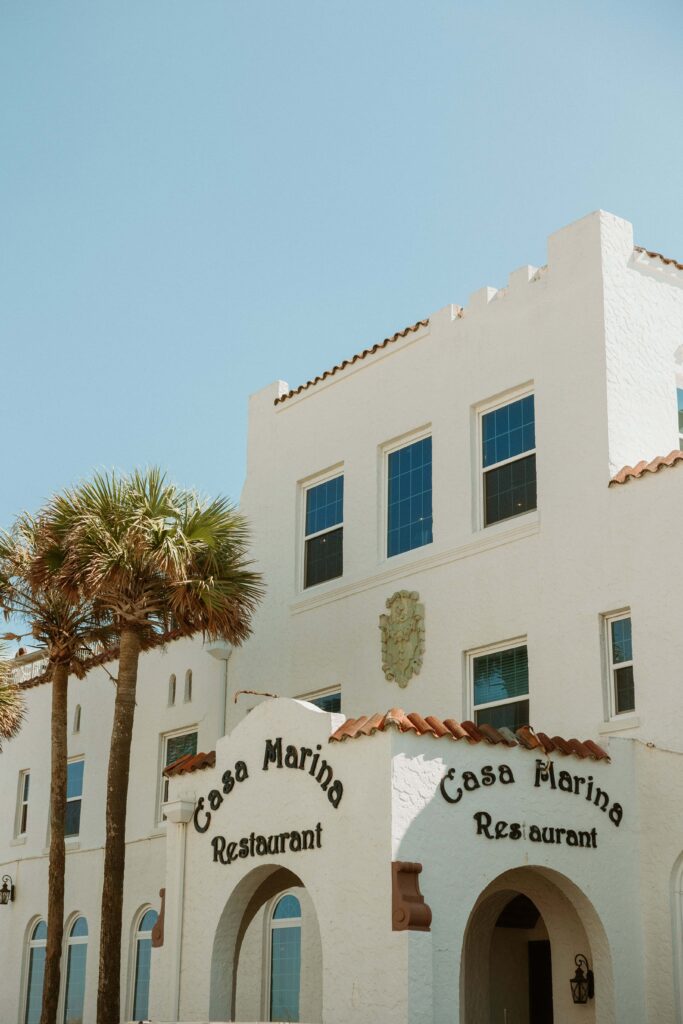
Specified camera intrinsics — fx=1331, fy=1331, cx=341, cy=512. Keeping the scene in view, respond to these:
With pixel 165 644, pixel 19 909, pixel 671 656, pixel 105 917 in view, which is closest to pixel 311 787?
pixel 671 656

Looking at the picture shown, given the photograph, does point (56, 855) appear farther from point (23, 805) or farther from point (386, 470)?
point (386, 470)

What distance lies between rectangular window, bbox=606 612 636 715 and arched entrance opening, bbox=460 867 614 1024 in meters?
2.29

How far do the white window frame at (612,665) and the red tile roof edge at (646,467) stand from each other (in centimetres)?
166

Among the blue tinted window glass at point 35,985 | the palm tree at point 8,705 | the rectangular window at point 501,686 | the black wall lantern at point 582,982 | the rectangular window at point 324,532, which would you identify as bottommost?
the blue tinted window glass at point 35,985

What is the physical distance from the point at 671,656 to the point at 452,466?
16.8 feet

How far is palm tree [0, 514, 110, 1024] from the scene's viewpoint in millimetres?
20750

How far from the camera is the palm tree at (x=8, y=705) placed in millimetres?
25469

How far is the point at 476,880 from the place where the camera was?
13.6 meters

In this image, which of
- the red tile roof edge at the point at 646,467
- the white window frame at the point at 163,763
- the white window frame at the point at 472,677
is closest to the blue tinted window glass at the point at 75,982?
the white window frame at the point at 163,763

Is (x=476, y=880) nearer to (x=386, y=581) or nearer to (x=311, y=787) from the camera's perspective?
(x=311, y=787)

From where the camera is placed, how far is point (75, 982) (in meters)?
24.3

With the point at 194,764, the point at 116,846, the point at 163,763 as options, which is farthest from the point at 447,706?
the point at 163,763

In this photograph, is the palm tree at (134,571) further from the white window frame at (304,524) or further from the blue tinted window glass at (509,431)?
the blue tinted window glass at (509,431)

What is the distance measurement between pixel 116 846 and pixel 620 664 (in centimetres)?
746
